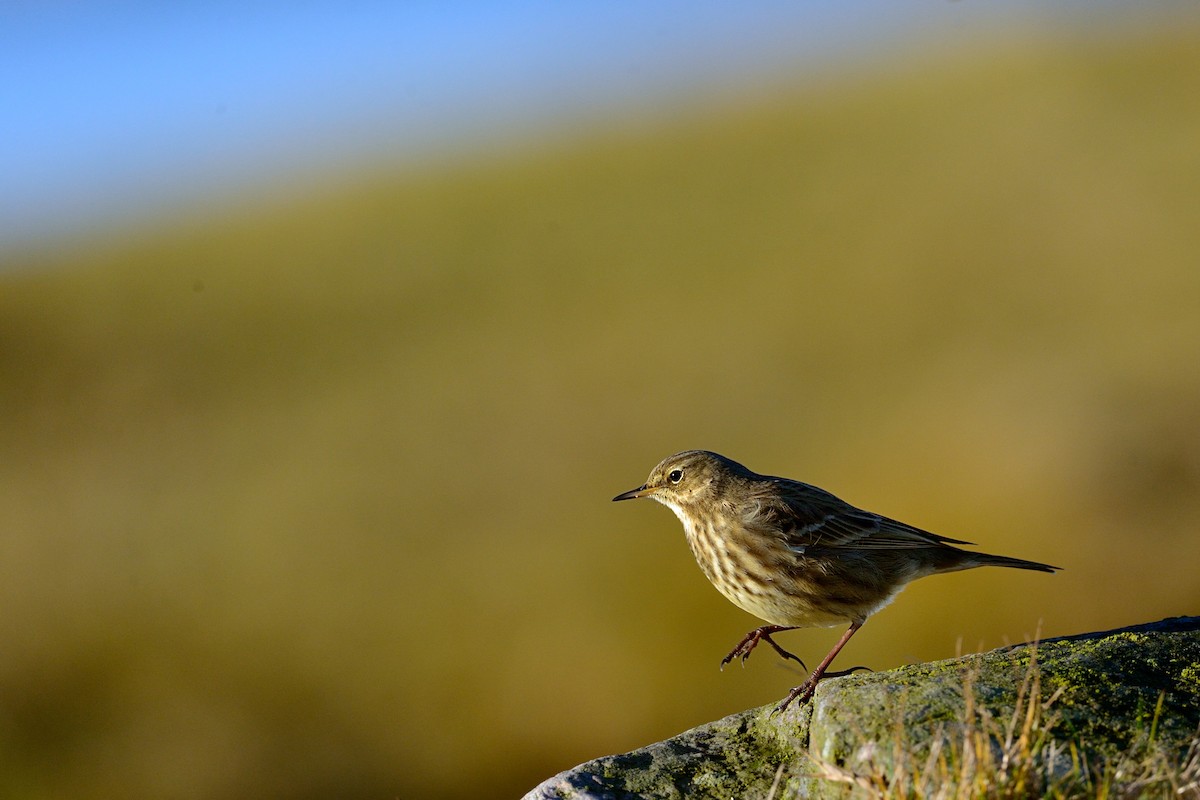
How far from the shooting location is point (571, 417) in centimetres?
2573

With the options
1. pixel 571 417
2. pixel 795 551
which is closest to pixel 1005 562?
pixel 795 551

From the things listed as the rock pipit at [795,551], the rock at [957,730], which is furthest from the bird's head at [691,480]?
the rock at [957,730]

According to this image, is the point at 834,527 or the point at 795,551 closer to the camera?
the point at 795,551

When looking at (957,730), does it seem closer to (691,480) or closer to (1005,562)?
(1005,562)

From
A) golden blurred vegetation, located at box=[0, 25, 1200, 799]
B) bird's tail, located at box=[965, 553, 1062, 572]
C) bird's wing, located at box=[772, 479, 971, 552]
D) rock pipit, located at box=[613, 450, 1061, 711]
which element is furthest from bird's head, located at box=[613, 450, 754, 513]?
golden blurred vegetation, located at box=[0, 25, 1200, 799]

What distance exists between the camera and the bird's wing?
286 inches

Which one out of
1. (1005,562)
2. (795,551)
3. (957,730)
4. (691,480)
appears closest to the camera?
(957,730)

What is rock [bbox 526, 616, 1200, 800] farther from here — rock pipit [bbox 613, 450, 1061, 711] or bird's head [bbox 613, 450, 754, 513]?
bird's head [bbox 613, 450, 754, 513]

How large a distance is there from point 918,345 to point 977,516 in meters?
Result: 8.06

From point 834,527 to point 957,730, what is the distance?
250cm

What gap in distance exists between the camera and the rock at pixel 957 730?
4.59m

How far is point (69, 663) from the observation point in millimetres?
19781

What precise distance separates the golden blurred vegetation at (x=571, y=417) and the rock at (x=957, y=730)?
346cm

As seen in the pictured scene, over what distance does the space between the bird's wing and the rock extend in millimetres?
1363
